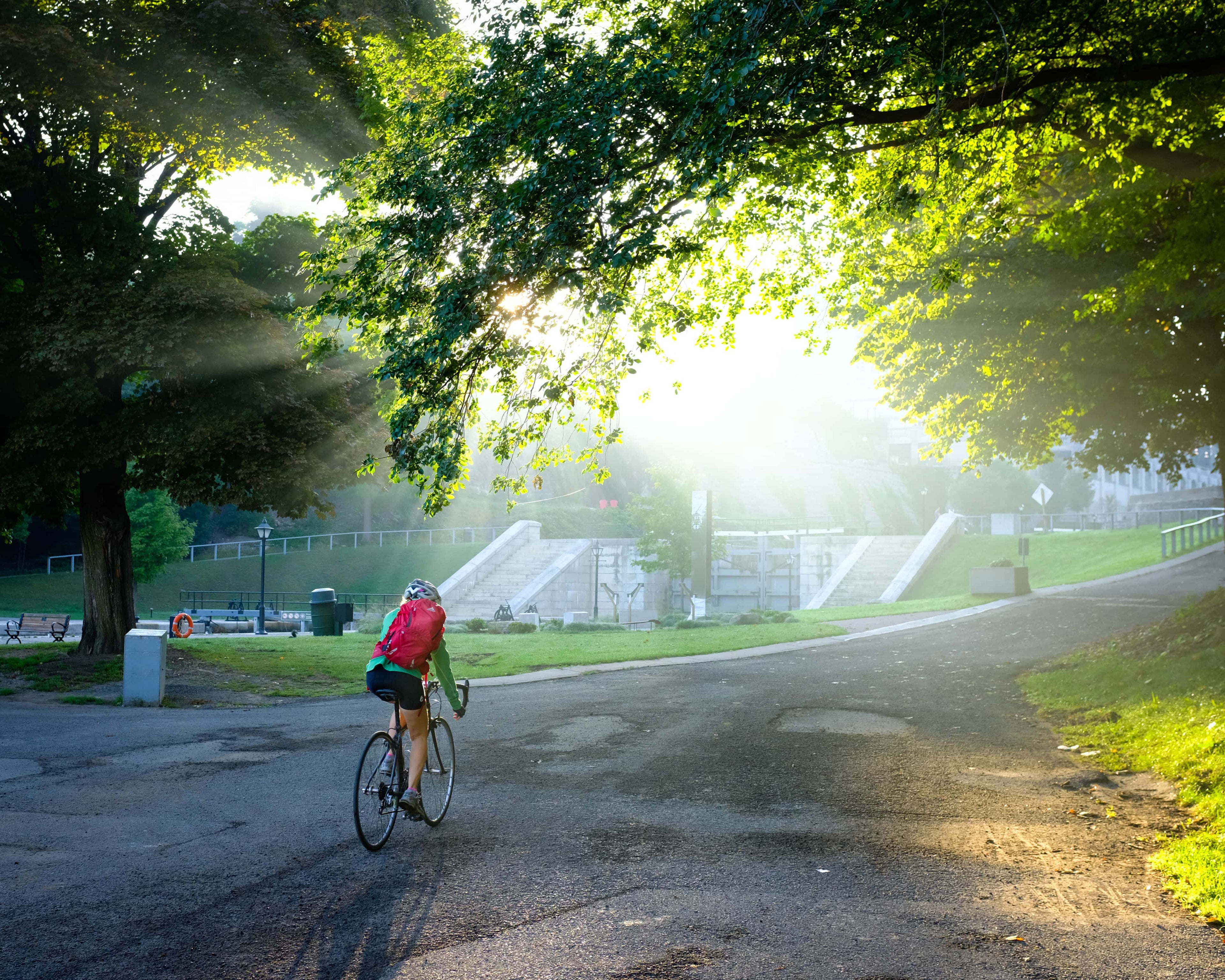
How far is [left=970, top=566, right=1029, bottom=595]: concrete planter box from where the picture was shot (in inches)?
1099

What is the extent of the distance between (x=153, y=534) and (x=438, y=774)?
3867 centimetres

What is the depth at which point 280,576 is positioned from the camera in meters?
50.6

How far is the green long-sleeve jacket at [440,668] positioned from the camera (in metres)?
6.50

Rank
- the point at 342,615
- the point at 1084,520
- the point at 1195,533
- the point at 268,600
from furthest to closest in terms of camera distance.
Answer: the point at 1084,520
the point at 268,600
the point at 1195,533
the point at 342,615

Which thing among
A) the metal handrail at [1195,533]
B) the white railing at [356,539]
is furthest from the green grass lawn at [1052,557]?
the white railing at [356,539]

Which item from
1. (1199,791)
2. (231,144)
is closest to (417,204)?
(1199,791)

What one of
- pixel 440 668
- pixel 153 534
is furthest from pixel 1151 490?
pixel 440 668

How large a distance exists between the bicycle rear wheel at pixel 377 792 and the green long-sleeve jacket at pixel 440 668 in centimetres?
42

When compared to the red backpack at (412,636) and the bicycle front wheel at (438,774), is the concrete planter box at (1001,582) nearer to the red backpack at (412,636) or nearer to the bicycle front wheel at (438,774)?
the bicycle front wheel at (438,774)

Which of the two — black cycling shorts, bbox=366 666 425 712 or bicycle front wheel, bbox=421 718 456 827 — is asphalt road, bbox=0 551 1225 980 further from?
black cycling shorts, bbox=366 666 425 712

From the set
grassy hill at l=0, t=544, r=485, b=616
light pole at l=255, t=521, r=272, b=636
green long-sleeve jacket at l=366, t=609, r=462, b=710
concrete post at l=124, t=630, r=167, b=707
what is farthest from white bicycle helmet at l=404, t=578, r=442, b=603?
grassy hill at l=0, t=544, r=485, b=616

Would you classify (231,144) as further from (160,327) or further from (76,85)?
(160,327)

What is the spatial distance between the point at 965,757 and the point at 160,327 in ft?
39.8

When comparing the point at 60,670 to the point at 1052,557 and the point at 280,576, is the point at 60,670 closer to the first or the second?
the point at 1052,557
